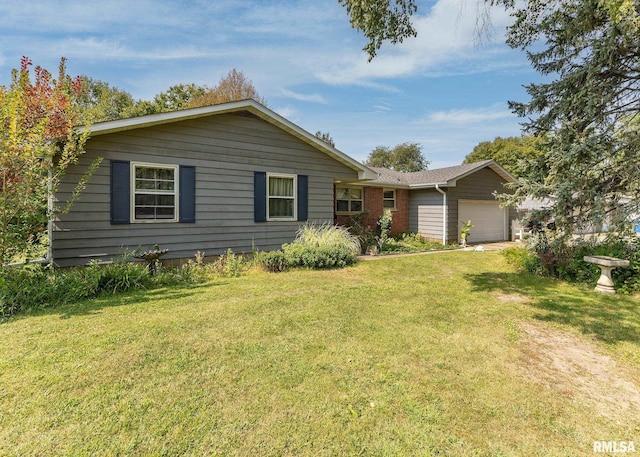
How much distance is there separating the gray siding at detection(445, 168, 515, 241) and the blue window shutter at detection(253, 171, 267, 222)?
9.43m

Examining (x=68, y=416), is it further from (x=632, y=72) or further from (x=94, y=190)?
(x=632, y=72)

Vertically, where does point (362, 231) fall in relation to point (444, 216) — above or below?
below

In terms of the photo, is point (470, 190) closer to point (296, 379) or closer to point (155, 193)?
point (155, 193)

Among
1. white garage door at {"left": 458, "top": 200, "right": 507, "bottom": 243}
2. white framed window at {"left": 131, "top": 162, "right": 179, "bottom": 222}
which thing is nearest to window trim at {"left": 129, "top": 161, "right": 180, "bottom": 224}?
white framed window at {"left": 131, "top": 162, "right": 179, "bottom": 222}

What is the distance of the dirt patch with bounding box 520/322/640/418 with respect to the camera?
2555 mm

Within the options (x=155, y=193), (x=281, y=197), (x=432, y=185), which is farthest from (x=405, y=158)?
(x=155, y=193)

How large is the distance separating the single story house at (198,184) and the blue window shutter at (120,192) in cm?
2

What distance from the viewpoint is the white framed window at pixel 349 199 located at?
13352 mm

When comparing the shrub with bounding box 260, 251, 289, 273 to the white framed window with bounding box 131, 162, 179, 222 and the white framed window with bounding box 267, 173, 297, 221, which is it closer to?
the white framed window with bounding box 267, 173, 297, 221

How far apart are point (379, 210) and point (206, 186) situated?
8.68 metres

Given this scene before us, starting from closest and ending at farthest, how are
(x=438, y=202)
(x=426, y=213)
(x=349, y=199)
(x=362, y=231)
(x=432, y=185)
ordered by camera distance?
(x=362, y=231)
(x=349, y=199)
(x=432, y=185)
(x=438, y=202)
(x=426, y=213)

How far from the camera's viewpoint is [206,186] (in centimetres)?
787

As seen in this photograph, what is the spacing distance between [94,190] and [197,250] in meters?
2.58

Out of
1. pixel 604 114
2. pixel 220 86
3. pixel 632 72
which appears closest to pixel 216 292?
pixel 604 114
